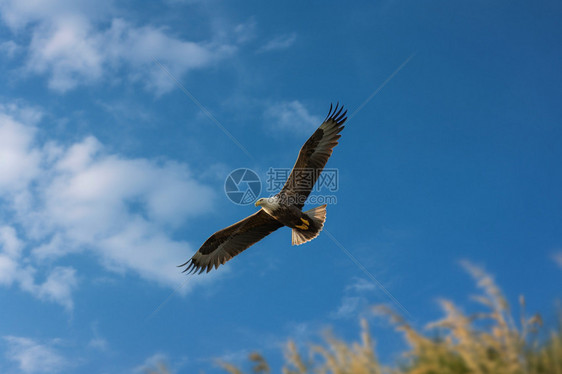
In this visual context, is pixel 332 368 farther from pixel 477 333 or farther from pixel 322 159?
pixel 322 159

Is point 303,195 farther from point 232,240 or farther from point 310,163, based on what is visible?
point 232,240

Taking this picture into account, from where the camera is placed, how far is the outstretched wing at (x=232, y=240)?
11913 mm

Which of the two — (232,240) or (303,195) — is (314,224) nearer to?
(303,195)

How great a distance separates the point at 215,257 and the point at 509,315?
1026 centimetres

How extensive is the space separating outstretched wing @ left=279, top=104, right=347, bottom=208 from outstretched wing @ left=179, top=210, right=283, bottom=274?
0.97 meters

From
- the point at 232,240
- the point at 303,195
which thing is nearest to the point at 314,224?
the point at 303,195

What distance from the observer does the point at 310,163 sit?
36.1 feet

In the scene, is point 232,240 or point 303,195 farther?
point 232,240

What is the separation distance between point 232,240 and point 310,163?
318 cm

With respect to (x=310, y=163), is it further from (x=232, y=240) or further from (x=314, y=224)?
(x=232, y=240)

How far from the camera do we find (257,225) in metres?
12.1

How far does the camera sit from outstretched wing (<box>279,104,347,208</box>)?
35.9 feet

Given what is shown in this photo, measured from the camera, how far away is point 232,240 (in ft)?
40.9

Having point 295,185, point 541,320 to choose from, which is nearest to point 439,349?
point 541,320
